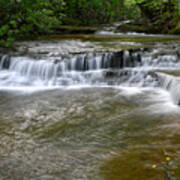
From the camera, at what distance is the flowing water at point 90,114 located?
11.2 ft

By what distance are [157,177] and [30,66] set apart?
7.69m

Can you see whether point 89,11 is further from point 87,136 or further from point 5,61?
point 87,136

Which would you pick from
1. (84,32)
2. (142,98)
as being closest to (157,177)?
(142,98)

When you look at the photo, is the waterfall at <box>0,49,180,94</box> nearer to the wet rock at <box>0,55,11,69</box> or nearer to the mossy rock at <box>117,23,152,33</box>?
the wet rock at <box>0,55,11,69</box>

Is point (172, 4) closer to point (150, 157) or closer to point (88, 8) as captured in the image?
point (88, 8)

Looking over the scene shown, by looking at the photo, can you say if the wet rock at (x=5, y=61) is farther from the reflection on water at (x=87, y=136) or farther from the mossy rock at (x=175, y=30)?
the mossy rock at (x=175, y=30)

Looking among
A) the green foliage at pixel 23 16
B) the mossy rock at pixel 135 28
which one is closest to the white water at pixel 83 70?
the green foliage at pixel 23 16

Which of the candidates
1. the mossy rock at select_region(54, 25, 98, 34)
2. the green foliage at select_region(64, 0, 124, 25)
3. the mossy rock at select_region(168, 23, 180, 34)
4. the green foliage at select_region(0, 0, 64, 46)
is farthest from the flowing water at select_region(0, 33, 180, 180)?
the green foliage at select_region(64, 0, 124, 25)

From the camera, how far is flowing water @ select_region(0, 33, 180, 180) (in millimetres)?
3428

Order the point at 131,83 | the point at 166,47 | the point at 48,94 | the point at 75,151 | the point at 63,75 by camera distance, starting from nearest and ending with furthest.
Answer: the point at 75,151, the point at 48,94, the point at 131,83, the point at 63,75, the point at 166,47

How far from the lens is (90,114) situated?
18.7 feet

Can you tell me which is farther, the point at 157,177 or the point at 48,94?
the point at 48,94

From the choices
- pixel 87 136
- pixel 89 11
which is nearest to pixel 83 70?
pixel 87 136

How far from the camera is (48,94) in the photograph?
25.3ft
